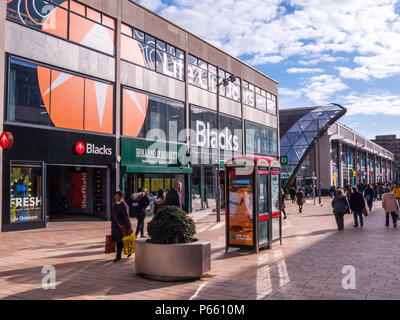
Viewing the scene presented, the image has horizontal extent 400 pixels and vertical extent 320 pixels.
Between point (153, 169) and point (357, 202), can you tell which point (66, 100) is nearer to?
point (153, 169)

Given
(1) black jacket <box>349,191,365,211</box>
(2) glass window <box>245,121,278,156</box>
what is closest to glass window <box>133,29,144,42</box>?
(2) glass window <box>245,121,278,156</box>

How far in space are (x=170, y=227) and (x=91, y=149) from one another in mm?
11844

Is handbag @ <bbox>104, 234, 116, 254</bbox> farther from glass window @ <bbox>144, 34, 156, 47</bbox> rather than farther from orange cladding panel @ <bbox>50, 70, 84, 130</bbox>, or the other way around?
glass window @ <bbox>144, 34, 156, 47</bbox>

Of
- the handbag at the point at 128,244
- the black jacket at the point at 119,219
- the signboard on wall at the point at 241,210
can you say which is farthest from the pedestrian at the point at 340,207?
the black jacket at the point at 119,219

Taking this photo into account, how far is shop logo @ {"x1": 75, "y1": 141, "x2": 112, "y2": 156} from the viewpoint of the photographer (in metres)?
17.3

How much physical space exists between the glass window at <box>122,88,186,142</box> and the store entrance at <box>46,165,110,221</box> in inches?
114

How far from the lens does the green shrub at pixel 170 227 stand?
23.5 ft

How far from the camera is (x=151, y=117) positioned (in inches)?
859

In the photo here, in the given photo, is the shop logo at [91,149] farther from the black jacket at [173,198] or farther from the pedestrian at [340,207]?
the pedestrian at [340,207]

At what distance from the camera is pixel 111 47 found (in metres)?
19.5

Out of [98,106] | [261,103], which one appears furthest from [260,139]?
[98,106]

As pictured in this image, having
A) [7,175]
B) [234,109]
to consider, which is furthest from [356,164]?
[7,175]
